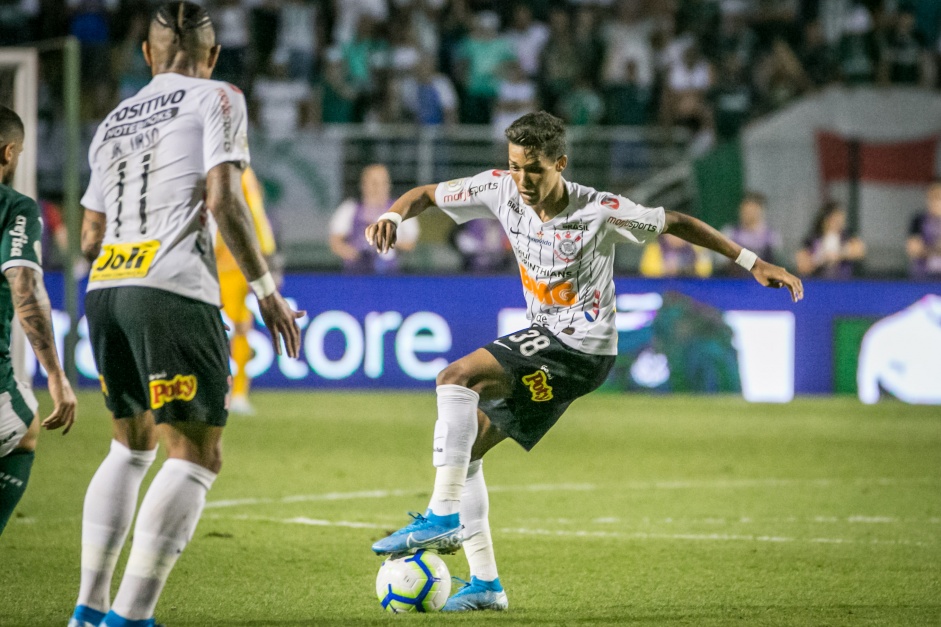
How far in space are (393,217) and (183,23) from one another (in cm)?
134

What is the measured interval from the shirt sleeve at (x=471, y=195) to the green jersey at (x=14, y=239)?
1.80m

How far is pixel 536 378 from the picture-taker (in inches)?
227

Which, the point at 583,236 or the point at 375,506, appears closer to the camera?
the point at 583,236

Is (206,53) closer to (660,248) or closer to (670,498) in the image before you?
(670,498)

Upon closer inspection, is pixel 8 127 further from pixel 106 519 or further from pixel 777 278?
→ pixel 777 278

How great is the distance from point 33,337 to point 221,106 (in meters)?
1.06

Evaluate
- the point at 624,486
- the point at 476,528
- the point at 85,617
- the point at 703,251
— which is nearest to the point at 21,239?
the point at 85,617

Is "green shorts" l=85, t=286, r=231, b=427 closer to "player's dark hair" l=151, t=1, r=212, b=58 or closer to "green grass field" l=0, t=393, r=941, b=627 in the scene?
"player's dark hair" l=151, t=1, r=212, b=58

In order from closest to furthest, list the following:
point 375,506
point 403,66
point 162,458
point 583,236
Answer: point 583,236 < point 375,506 < point 162,458 < point 403,66

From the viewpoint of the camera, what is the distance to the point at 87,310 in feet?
15.3

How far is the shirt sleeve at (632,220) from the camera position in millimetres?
5793

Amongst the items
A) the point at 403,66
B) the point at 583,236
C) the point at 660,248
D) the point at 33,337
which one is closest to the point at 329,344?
the point at 660,248

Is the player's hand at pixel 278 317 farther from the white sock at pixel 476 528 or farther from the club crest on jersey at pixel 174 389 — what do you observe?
the white sock at pixel 476 528

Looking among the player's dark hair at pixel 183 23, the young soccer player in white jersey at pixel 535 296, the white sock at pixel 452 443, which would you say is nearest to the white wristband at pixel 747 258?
the young soccer player in white jersey at pixel 535 296
